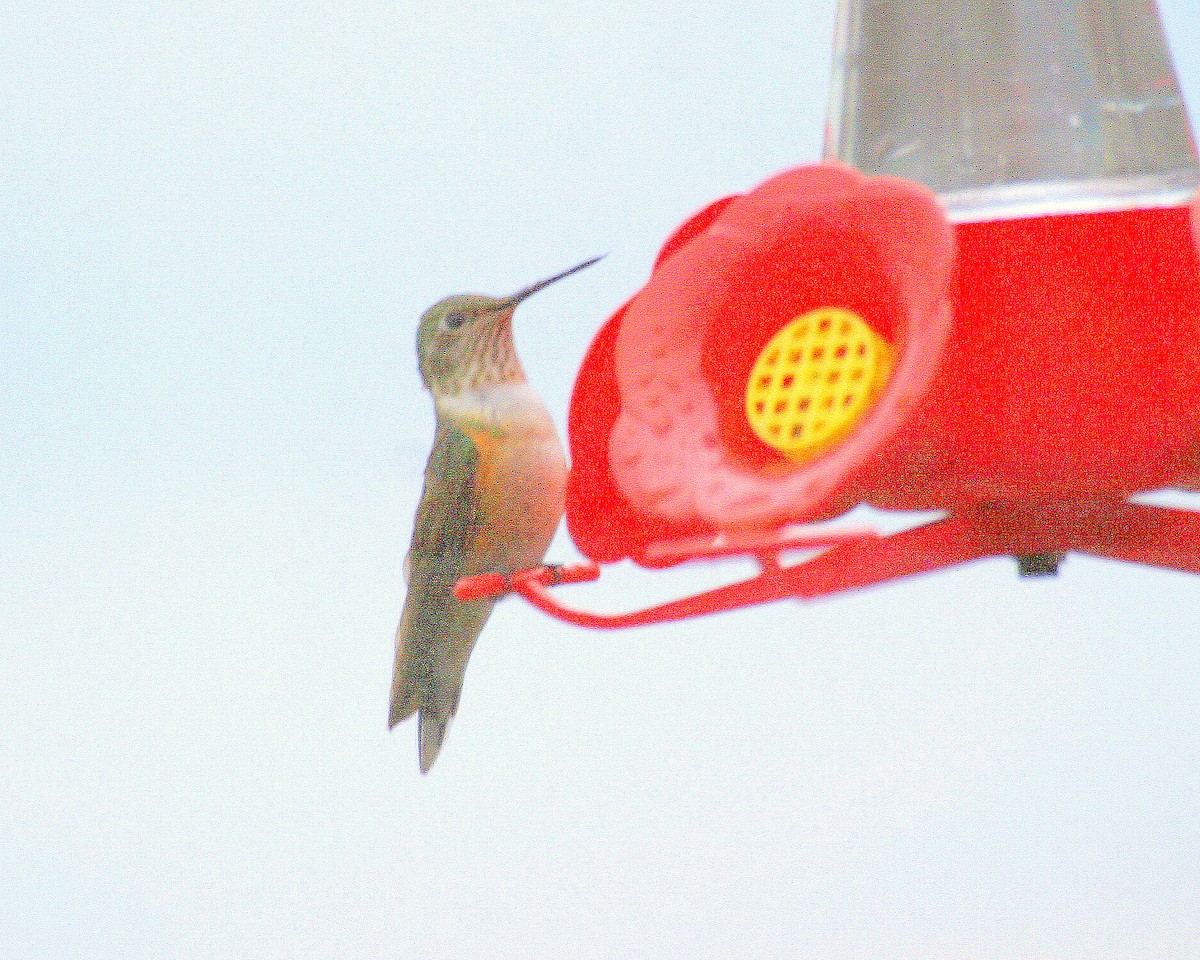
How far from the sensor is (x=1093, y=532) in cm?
134

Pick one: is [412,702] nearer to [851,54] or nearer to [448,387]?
[448,387]

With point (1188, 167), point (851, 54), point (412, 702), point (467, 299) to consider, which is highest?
point (851, 54)

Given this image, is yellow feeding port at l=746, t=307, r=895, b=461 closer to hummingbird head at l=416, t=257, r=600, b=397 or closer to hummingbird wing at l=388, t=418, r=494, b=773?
hummingbird wing at l=388, t=418, r=494, b=773

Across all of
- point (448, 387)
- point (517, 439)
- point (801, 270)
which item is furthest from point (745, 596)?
point (448, 387)

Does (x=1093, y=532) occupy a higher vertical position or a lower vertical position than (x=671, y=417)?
lower

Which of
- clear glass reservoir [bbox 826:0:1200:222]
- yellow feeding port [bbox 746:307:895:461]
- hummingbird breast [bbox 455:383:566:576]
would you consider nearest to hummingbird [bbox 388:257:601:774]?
hummingbird breast [bbox 455:383:566:576]

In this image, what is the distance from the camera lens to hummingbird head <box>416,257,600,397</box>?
239cm

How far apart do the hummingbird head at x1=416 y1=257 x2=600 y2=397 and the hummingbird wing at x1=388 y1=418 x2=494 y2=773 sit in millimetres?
79

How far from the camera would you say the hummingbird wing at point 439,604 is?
7.56 ft

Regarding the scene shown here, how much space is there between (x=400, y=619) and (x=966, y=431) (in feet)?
4.61

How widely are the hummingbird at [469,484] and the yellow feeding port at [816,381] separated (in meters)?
0.84

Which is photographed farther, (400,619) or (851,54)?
(400,619)

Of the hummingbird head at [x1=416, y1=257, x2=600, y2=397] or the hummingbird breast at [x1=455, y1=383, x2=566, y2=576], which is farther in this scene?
the hummingbird head at [x1=416, y1=257, x2=600, y2=397]

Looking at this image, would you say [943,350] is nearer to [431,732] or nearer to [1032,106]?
[1032,106]
